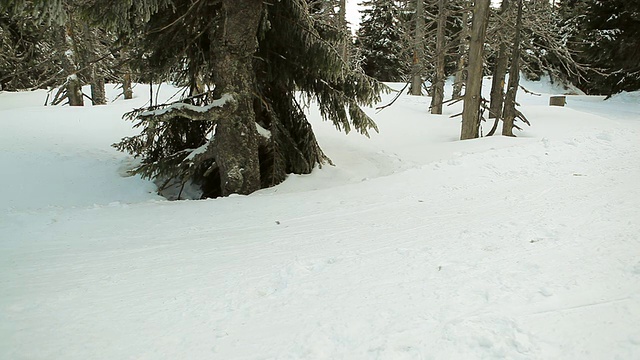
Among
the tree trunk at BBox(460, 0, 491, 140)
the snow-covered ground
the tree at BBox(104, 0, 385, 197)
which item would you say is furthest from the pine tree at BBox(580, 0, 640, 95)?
the tree at BBox(104, 0, 385, 197)

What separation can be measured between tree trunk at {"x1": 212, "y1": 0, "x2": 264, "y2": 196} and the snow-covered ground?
952 millimetres

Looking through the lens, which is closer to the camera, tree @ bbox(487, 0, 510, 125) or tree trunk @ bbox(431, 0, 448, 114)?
tree @ bbox(487, 0, 510, 125)

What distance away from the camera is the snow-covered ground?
6.39 ft

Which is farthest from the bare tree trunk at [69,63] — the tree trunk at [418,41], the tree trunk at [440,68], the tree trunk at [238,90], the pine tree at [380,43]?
the pine tree at [380,43]

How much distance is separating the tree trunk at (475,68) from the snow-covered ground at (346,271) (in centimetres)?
359

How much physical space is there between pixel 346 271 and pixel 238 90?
373 cm

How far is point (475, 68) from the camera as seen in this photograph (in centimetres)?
898

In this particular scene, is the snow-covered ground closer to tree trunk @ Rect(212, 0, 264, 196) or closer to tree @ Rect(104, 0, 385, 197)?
tree trunk @ Rect(212, 0, 264, 196)

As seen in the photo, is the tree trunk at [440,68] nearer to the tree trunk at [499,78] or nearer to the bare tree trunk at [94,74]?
the tree trunk at [499,78]

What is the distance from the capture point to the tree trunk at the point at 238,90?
17.2ft

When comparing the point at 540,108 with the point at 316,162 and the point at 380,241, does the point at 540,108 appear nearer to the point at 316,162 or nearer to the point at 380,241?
the point at 316,162

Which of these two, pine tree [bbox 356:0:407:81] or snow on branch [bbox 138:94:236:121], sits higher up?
pine tree [bbox 356:0:407:81]

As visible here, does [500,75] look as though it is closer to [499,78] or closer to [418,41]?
[499,78]

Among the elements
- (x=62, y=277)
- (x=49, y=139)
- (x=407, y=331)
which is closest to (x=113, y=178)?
(x=49, y=139)
